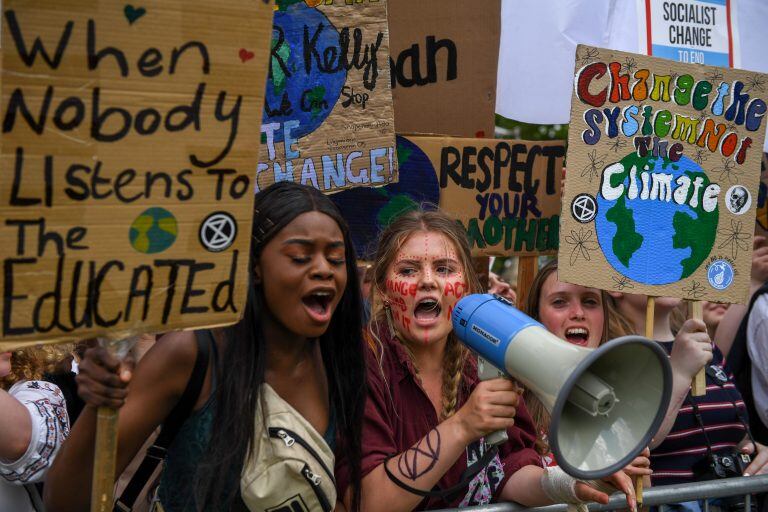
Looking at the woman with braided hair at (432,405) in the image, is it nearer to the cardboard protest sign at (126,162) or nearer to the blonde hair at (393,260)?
the blonde hair at (393,260)

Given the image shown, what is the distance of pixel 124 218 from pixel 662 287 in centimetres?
217

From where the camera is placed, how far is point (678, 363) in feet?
11.6

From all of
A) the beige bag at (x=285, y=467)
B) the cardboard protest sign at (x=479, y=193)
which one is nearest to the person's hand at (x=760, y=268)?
the cardboard protest sign at (x=479, y=193)

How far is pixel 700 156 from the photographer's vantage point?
3.74m

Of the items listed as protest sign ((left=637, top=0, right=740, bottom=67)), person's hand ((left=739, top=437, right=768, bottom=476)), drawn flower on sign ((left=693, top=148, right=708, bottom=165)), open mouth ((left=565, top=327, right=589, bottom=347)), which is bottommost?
person's hand ((left=739, top=437, right=768, bottom=476))

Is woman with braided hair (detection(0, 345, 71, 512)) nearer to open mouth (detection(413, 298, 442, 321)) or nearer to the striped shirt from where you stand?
open mouth (detection(413, 298, 442, 321))

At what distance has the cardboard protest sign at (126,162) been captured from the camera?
2029 mm

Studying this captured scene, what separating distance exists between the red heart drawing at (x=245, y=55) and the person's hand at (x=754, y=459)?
269 centimetres

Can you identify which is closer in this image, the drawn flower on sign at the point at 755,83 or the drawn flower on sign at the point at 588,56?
the drawn flower on sign at the point at 588,56

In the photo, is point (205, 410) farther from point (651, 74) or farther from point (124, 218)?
point (651, 74)

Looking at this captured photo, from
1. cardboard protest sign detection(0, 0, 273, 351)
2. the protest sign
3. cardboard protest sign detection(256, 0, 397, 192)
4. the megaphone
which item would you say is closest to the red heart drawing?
cardboard protest sign detection(0, 0, 273, 351)

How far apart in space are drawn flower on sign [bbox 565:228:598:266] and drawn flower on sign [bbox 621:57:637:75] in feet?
2.09

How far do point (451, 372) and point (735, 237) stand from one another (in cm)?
136

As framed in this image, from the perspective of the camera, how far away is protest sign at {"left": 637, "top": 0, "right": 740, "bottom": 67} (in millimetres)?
4703
